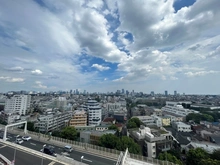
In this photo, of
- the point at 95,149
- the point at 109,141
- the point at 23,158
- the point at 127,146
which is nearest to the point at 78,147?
the point at 95,149

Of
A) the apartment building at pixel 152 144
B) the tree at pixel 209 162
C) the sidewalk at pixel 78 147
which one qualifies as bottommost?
the apartment building at pixel 152 144

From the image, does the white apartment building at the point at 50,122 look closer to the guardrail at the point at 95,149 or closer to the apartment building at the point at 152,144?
the guardrail at the point at 95,149

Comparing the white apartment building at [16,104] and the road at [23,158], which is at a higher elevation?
the white apartment building at [16,104]

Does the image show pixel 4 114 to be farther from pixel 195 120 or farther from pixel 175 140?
pixel 195 120

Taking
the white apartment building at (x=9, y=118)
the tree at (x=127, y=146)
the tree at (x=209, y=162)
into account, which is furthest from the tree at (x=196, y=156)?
the white apartment building at (x=9, y=118)

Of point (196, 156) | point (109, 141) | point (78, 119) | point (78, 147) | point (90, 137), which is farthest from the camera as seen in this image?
point (78, 119)

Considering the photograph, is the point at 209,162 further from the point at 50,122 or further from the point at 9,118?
the point at 9,118

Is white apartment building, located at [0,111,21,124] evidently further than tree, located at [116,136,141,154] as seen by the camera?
Yes

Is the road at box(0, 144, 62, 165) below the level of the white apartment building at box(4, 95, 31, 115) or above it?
below

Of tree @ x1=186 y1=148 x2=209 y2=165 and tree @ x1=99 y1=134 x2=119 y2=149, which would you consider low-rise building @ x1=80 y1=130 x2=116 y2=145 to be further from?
tree @ x1=186 y1=148 x2=209 y2=165

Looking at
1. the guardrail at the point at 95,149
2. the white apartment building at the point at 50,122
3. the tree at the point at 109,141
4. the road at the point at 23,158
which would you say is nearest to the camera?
the road at the point at 23,158

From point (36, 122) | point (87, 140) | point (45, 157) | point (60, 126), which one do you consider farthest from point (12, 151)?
point (60, 126)

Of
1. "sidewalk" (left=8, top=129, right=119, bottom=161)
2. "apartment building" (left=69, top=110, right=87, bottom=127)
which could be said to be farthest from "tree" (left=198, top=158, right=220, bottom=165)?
"apartment building" (left=69, top=110, right=87, bottom=127)
